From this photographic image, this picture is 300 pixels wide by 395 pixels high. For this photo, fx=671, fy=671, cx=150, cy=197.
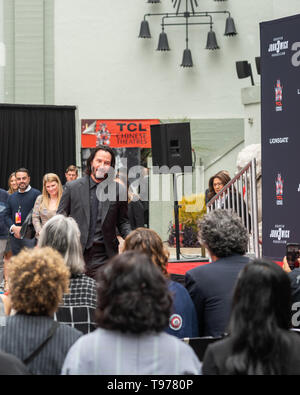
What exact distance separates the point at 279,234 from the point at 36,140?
397 inches

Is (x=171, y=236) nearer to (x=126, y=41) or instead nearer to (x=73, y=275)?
(x=126, y=41)

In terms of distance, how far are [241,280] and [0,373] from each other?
2.56ft

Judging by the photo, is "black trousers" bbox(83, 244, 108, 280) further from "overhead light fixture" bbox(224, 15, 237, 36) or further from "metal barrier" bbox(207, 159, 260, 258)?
"overhead light fixture" bbox(224, 15, 237, 36)

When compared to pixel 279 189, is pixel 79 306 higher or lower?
lower

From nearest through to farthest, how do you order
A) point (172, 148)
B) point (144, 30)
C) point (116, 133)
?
1. point (172, 148)
2. point (116, 133)
3. point (144, 30)

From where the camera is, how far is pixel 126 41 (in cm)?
1591

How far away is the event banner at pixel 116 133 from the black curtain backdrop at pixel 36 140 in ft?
1.12

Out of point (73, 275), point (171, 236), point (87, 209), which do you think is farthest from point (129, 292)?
point (171, 236)

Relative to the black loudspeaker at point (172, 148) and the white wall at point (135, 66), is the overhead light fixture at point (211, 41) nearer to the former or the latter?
the white wall at point (135, 66)

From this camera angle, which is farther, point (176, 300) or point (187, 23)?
point (187, 23)

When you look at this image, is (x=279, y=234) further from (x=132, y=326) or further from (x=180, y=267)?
(x=132, y=326)

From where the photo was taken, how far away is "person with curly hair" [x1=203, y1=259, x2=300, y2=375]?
202 cm

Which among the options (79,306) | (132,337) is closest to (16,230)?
(79,306)

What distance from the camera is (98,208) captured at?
187 inches
